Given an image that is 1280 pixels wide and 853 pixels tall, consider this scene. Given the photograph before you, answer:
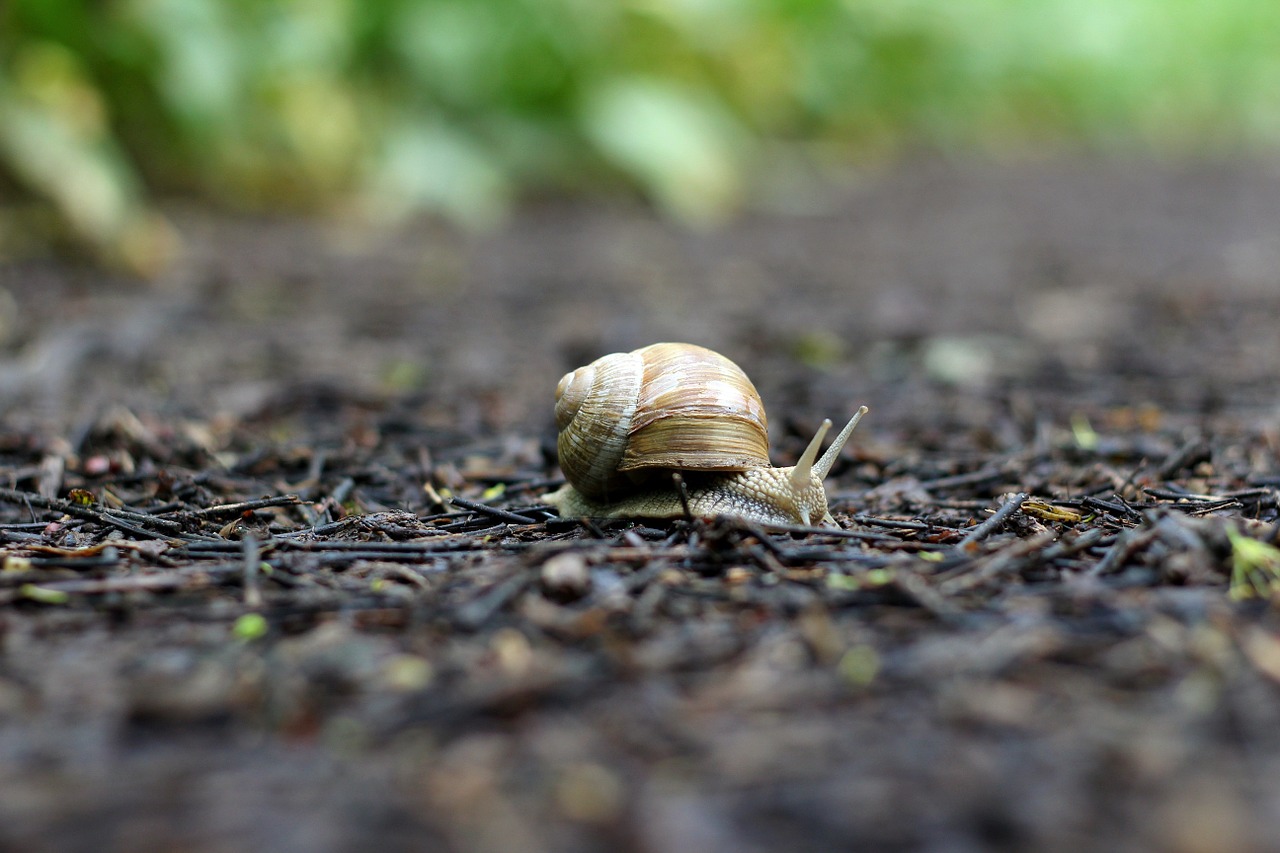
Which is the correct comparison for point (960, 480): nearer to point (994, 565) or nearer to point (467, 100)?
point (994, 565)

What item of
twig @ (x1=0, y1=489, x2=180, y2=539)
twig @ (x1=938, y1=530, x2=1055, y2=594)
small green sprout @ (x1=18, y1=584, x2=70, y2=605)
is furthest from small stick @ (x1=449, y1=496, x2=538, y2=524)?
twig @ (x1=938, y1=530, x2=1055, y2=594)

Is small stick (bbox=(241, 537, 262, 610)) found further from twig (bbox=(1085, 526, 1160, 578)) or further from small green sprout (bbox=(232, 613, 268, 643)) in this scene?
twig (bbox=(1085, 526, 1160, 578))

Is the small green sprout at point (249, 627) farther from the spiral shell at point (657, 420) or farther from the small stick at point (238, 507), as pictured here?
the spiral shell at point (657, 420)

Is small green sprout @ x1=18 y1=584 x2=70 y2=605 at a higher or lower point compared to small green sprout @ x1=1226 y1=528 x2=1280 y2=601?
higher

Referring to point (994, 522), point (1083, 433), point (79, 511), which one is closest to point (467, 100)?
point (1083, 433)

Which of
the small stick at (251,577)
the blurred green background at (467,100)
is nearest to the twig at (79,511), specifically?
the small stick at (251,577)
